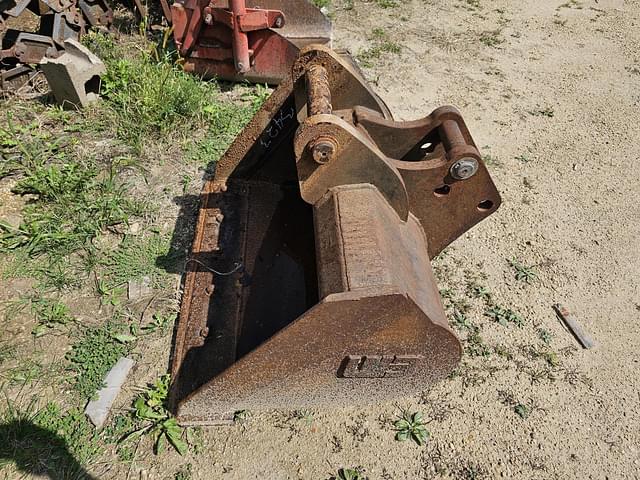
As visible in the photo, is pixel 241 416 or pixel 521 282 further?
pixel 521 282

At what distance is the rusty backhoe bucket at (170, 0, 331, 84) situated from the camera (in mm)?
4305

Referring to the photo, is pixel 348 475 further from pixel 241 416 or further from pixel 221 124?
pixel 221 124

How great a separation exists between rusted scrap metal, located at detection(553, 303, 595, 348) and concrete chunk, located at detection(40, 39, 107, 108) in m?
4.25

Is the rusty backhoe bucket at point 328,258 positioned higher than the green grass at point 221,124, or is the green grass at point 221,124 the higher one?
the rusty backhoe bucket at point 328,258

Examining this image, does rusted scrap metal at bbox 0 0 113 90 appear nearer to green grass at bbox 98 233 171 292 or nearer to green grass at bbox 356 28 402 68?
green grass at bbox 98 233 171 292

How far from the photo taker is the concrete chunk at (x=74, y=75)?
159 inches

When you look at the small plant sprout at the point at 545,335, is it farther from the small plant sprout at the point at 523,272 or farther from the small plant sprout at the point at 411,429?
the small plant sprout at the point at 411,429

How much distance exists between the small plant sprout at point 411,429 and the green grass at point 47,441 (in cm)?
150

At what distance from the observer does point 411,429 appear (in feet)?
8.21

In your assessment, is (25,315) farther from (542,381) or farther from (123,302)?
(542,381)

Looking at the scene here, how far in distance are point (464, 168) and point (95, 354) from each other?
2220 mm

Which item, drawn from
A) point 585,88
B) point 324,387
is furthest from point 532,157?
point 324,387

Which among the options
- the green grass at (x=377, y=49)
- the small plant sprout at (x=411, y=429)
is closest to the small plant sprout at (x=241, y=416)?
the small plant sprout at (x=411, y=429)

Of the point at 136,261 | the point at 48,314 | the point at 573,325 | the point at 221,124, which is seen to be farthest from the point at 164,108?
the point at 573,325
